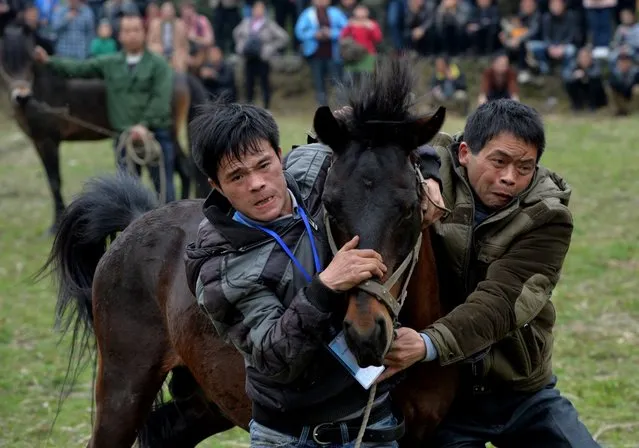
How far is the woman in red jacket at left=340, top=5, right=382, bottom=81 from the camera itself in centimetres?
1667

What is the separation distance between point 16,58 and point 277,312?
9562 mm

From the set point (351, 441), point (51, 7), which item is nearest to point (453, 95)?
point (51, 7)

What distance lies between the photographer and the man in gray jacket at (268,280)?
302cm

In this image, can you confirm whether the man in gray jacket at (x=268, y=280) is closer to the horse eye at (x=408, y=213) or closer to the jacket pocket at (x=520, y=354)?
the horse eye at (x=408, y=213)

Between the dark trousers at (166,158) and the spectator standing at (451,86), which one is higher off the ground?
the dark trousers at (166,158)

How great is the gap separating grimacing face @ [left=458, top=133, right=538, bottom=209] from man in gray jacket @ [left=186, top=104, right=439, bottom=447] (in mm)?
199

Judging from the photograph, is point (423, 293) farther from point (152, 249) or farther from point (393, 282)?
point (152, 249)

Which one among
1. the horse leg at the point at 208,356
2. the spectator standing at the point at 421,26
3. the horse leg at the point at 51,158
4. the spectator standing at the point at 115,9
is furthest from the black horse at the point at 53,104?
the horse leg at the point at 208,356

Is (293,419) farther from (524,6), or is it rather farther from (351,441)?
(524,6)

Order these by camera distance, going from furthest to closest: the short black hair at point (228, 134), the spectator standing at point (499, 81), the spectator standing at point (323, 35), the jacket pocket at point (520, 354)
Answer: the spectator standing at point (323, 35) < the spectator standing at point (499, 81) < the jacket pocket at point (520, 354) < the short black hair at point (228, 134)

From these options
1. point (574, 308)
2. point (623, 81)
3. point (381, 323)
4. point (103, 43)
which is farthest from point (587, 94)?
point (381, 323)

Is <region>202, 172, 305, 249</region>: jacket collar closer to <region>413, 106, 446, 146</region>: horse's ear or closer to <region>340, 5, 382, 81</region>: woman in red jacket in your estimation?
<region>413, 106, 446, 146</region>: horse's ear

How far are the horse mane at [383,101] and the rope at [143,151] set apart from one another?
7.48m

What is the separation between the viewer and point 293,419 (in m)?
3.19
